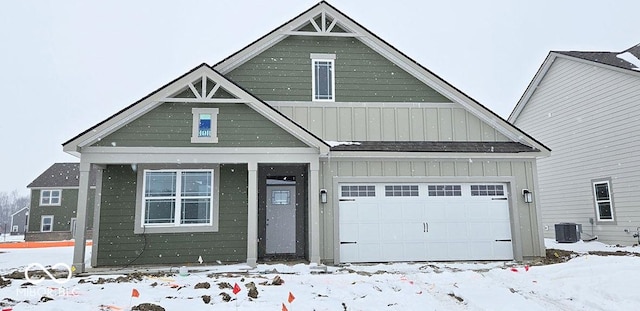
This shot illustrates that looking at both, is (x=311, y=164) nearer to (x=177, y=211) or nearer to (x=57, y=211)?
(x=177, y=211)

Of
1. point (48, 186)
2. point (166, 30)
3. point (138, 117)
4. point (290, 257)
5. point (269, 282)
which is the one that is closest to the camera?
point (269, 282)

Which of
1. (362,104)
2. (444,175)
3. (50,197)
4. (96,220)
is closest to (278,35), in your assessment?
(362,104)

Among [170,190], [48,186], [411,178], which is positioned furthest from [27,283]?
[48,186]

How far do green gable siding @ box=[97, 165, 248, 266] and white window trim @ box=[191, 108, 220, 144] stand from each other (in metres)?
1.32

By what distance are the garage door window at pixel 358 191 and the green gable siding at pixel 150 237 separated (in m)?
2.57

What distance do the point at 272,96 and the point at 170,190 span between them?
3655mm

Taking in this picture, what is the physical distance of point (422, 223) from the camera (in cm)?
1135

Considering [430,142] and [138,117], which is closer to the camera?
[138,117]

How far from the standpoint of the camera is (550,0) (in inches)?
4427

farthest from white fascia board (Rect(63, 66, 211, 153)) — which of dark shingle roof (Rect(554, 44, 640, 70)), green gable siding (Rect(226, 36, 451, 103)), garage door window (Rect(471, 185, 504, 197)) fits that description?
dark shingle roof (Rect(554, 44, 640, 70))

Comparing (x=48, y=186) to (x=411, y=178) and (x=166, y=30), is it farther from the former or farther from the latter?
(x=166, y=30)

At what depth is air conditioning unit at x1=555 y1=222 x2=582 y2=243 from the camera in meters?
15.0

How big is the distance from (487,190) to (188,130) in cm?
780

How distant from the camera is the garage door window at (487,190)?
38.3 ft
